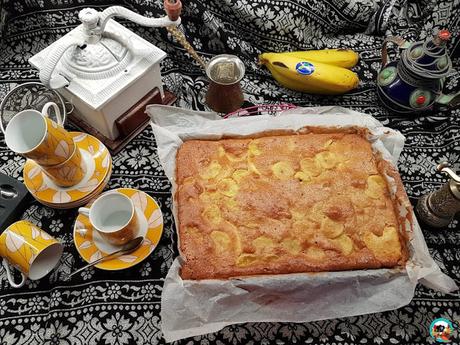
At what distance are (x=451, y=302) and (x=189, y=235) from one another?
0.66 m

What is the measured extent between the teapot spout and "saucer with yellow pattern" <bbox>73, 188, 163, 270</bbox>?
36.4 inches

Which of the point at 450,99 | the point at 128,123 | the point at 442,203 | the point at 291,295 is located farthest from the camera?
the point at 450,99

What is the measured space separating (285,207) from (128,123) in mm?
516

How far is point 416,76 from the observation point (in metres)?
1.23

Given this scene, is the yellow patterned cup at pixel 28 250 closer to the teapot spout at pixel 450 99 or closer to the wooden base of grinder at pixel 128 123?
the wooden base of grinder at pixel 128 123

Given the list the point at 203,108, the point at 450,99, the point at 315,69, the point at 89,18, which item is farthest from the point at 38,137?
the point at 450,99

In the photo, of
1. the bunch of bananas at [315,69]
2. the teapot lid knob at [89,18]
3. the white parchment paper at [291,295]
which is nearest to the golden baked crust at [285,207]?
the white parchment paper at [291,295]

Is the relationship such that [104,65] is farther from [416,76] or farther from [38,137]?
A: [416,76]

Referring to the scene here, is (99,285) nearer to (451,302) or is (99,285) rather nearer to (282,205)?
(282,205)

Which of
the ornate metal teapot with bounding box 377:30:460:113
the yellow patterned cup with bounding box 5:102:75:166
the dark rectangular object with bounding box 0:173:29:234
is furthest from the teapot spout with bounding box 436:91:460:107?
the dark rectangular object with bounding box 0:173:29:234

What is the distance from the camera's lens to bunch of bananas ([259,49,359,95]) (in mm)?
1307

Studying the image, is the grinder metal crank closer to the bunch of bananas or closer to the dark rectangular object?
the dark rectangular object

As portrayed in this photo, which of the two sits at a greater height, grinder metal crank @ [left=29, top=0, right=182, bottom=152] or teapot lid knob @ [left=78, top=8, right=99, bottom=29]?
teapot lid knob @ [left=78, top=8, right=99, bottom=29]

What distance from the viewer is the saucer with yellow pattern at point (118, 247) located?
104 cm
